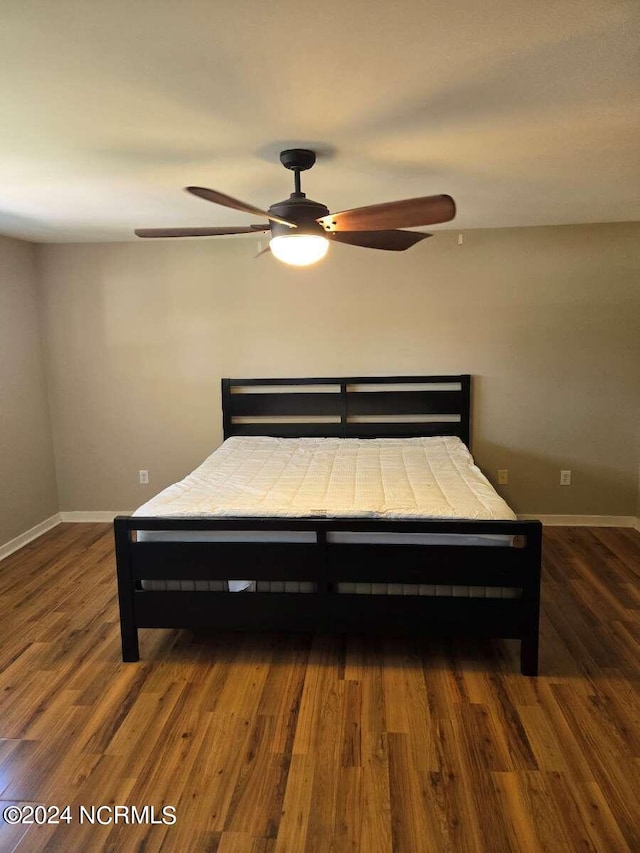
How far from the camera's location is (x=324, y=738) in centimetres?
204

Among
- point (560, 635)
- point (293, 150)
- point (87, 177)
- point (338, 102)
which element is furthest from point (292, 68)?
point (560, 635)

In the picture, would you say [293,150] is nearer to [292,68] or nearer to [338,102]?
[338,102]

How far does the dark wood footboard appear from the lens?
7.68 ft

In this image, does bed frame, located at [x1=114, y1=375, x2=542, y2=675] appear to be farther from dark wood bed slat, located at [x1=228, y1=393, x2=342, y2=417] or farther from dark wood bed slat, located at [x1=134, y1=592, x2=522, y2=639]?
dark wood bed slat, located at [x1=228, y1=393, x2=342, y2=417]

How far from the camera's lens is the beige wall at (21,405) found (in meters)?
3.87

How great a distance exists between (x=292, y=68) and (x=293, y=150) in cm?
64

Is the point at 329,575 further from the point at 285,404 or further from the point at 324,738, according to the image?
the point at 285,404

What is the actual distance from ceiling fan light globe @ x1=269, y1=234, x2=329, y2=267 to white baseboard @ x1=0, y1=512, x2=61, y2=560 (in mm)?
2972

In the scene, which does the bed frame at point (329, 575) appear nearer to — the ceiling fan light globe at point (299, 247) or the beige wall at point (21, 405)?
the ceiling fan light globe at point (299, 247)

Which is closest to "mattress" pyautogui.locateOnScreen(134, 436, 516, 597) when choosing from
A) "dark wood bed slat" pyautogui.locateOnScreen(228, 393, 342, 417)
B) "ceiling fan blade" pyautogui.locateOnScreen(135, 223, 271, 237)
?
"dark wood bed slat" pyautogui.locateOnScreen(228, 393, 342, 417)

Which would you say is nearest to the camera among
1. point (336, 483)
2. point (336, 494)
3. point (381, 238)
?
point (381, 238)

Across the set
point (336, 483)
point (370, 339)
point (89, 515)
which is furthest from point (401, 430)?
point (89, 515)

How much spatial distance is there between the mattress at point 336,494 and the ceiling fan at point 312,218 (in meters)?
1.14

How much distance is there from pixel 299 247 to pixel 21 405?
282 centimetres
